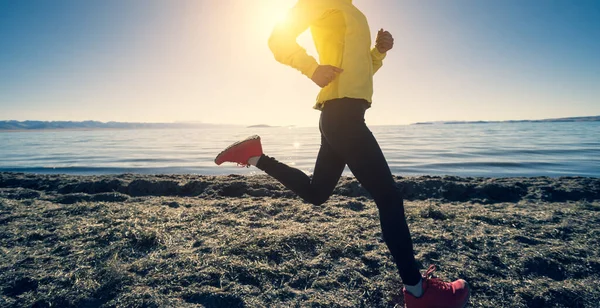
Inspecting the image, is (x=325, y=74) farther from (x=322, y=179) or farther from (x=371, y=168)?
(x=322, y=179)

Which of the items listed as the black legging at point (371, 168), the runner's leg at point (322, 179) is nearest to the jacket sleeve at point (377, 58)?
the black legging at point (371, 168)

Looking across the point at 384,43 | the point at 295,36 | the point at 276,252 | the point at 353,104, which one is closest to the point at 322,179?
the point at 353,104

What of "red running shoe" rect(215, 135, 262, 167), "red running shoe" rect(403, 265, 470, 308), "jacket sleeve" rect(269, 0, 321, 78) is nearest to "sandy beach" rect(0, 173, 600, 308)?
"red running shoe" rect(403, 265, 470, 308)

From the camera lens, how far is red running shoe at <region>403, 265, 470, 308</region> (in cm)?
204

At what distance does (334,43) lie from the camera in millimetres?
2252

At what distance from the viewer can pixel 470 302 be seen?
235 cm

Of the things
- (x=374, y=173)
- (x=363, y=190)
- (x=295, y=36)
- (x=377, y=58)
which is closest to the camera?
(x=374, y=173)

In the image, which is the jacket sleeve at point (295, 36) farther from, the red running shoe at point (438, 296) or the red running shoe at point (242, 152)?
the red running shoe at point (438, 296)

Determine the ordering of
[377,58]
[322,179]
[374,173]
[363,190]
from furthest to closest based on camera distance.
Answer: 1. [363,190]
2. [377,58]
3. [322,179]
4. [374,173]

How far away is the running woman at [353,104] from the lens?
6.71ft

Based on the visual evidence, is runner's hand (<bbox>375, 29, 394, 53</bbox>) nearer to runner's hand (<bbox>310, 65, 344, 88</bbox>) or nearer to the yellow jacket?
the yellow jacket

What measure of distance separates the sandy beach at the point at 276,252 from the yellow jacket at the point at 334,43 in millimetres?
1434

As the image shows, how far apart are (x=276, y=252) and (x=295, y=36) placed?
6.08ft

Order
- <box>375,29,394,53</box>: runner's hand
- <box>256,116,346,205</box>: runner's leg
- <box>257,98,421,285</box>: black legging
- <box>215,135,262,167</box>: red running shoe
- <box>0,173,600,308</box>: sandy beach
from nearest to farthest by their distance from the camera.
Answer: <box>257,98,421,285</box>: black legging, <box>0,173,600,308</box>: sandy beach, <box>256,116,346,205</box>: runner's leg, <box>375,29,394,53</box>: runner's hand, <box>215,135,262,167</box>: red running shoe
